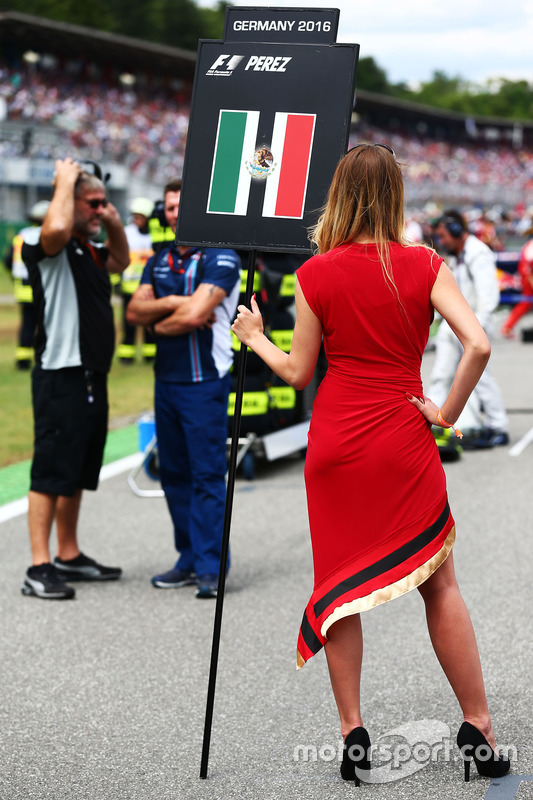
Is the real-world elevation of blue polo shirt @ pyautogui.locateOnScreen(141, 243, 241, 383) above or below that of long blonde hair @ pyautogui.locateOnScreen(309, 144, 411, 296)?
below

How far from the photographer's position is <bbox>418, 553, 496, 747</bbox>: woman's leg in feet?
10.3

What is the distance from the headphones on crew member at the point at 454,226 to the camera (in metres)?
8.77

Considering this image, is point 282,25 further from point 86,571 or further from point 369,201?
point 86,571

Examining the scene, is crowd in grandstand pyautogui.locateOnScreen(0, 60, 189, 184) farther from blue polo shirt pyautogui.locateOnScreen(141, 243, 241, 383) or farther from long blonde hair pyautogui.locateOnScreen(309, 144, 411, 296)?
long blonde hair pyautogui.locateOnScreen(309, 144, 411, 296)

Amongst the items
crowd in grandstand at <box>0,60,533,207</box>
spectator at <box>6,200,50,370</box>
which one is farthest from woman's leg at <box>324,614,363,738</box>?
crowd in grandstand at <box>0,60,533,207</box>

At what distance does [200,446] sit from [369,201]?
2.51m

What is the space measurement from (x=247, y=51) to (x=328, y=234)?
80 centimetres

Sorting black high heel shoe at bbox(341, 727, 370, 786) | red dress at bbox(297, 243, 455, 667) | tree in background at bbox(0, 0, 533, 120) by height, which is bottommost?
black high heel shoe at bbox(341, 727, 370, 786)

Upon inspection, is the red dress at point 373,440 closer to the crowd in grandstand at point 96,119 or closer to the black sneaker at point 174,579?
the black sneaker at point 174,579

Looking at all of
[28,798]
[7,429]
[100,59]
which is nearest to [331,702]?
[28,798]

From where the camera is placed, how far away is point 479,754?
3.14 m

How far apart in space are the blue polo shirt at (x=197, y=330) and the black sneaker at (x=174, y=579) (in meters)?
1.02

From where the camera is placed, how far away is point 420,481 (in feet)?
10.2

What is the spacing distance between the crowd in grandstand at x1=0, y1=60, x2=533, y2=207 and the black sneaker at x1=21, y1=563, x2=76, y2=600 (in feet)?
113
